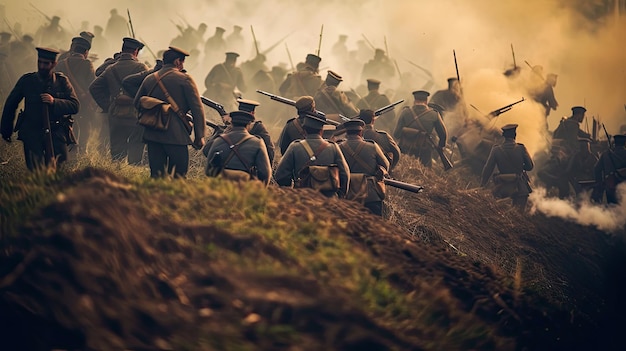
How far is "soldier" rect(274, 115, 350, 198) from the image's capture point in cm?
725

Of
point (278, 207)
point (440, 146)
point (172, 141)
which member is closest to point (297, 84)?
point (440, 146)

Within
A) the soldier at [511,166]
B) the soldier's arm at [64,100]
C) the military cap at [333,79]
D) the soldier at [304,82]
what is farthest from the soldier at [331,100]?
the soldier's arm at [64,100]

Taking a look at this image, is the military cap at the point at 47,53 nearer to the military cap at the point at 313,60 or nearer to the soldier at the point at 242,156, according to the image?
the soldier at the point at 242,156

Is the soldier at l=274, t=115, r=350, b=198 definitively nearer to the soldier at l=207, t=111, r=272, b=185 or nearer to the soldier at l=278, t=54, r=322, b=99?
the soldier at l=207, t=111, r=272, b=185

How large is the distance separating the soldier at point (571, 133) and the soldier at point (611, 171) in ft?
8.04

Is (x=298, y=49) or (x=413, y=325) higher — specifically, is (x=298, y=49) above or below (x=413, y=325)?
above

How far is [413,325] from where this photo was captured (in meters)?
4.26

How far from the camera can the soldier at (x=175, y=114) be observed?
7195 millimetres

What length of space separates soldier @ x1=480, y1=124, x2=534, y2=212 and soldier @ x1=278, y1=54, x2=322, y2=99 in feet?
14.8

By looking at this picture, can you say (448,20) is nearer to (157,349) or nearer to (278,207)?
(278,207)

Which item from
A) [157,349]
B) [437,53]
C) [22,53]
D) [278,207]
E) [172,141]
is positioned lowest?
[157,349]

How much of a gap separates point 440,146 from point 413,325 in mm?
9019

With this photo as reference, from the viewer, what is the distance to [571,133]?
16.7 meters

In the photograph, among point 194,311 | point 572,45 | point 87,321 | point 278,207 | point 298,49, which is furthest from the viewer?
point 298,49
